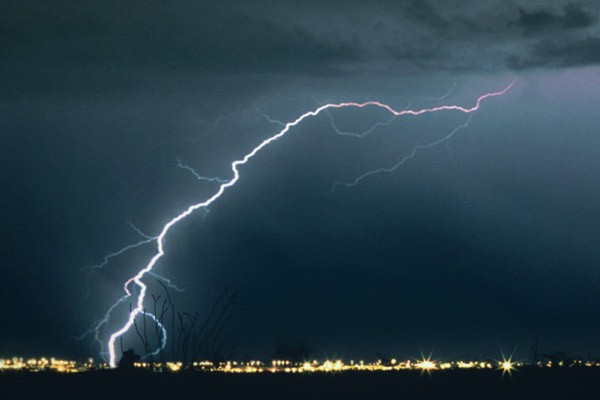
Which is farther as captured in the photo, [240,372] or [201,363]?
[201,363]

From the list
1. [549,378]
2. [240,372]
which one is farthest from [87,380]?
[549,378]

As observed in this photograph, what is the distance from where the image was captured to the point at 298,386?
71.8ft

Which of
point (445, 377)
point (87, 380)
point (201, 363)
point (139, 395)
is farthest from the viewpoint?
point (201, 363)

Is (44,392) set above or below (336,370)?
below

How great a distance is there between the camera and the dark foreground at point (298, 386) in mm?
20719

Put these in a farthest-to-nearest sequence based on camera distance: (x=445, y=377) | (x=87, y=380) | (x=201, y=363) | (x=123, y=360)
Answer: (x=201, y=363) → (x=123, y=360) → (x=445, y=377) → (x=87, y=380)

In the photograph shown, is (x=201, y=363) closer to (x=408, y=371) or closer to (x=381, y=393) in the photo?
(x=408, y=371)

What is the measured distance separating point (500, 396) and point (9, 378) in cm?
1049

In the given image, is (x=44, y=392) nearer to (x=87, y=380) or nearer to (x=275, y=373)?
(x=87, y=380)

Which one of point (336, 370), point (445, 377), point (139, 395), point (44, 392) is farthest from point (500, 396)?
point (44, 392)

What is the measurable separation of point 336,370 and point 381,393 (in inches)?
116

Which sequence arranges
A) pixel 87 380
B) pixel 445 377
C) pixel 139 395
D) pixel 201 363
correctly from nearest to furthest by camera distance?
pixel 139 395 → pixel 87 380 → pixel 445 377 → pixel 201 363

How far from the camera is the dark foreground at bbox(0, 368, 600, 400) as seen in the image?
68.0 feet

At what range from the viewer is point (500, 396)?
21.5 meters
